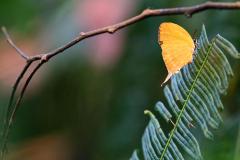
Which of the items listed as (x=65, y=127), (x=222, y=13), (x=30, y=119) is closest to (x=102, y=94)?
(x=65, y=127)

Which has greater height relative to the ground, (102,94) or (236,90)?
(102,94)

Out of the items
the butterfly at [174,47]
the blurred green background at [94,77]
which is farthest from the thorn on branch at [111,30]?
the blurred green background at [94,77]

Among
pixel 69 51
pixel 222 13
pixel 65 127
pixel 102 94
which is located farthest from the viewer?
pixel 65 127

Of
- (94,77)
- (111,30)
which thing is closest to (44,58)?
(111,30)

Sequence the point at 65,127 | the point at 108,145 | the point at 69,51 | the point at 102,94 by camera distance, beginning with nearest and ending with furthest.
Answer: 1. the point at 69,51
2. the point at 108,145
3. the point at 102,94
4. the point at 65,127

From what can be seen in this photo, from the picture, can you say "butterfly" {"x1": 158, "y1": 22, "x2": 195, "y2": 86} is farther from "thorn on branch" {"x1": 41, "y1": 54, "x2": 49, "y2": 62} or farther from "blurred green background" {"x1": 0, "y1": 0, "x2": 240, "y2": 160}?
"blurred green background" {"x1": 0, "y1": 0, "x2": 240, "y2": 160}

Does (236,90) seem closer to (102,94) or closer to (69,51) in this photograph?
(69,51)

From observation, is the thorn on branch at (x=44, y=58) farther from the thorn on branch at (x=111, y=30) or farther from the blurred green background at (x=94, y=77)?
the blurred green background at (x=94, y=77)
